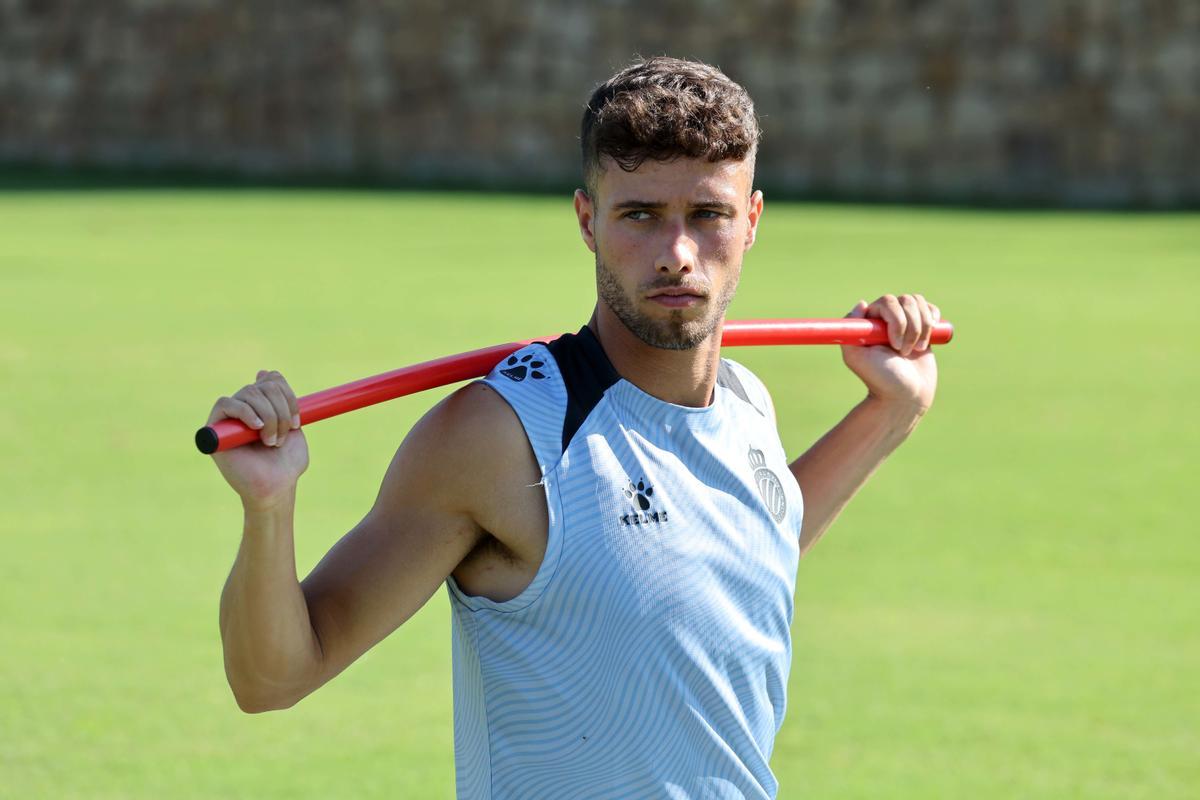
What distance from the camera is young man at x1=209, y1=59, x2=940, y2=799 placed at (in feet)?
7.46

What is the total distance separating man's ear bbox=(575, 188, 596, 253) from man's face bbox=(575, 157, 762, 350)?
35 mm

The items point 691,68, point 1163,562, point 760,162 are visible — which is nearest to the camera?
point 691,68

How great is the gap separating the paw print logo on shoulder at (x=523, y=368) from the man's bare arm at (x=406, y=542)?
55mm

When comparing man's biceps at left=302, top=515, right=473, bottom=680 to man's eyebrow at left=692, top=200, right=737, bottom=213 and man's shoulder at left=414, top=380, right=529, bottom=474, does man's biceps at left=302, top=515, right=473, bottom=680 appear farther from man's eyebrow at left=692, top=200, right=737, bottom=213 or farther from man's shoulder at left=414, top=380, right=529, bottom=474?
man's eyebrow at left=692, top=200, right=737, bottom=213

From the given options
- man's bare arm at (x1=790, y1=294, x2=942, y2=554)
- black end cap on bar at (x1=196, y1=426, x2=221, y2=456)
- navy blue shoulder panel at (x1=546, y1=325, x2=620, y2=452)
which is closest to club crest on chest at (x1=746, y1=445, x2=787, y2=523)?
navy blue shoulder panel at (x1=546, y1=325, x2=620, y2=452)

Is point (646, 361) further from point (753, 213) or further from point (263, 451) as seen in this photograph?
point (263, 451)

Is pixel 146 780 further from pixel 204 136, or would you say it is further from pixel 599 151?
pixel 204 136

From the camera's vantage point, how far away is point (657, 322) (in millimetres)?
2434

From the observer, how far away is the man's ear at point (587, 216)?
251 cm

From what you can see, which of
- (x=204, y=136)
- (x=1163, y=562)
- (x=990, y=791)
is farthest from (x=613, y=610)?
(x=204, y=136)

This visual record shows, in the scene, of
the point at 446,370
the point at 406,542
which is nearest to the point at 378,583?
the point at 406,542

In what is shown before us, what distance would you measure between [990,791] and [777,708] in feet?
6.36

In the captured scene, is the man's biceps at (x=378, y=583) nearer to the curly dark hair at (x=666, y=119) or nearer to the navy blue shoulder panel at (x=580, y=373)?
the navy blue shoulder panel at (x=580, y=373)

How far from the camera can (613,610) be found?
90.5 inches
